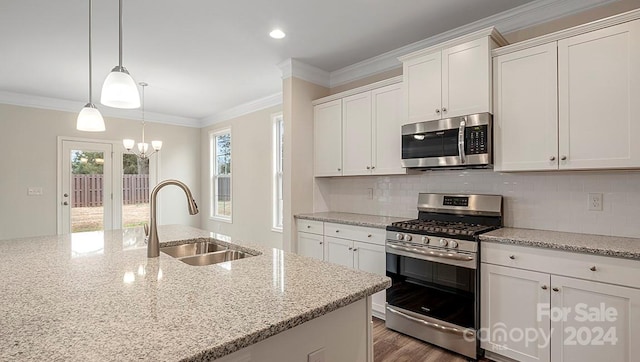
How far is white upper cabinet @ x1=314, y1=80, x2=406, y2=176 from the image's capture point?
3.21m

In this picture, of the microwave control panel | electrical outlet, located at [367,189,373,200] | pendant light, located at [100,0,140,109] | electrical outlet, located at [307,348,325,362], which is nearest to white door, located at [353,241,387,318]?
electrical outlet, located at [367,189,373,200]

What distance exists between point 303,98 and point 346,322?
10.1ft

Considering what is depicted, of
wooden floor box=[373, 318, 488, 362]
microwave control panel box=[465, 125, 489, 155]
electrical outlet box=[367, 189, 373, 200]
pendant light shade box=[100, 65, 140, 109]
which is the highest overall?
pendant light shade box=[100, 65, 140, 109]

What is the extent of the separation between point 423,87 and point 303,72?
1537mm

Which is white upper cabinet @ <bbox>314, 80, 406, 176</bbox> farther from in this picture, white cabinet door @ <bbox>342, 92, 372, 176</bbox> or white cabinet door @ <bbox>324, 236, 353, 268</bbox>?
white cabinet door @ <bbox>324, 236, 353, 268</bbox>

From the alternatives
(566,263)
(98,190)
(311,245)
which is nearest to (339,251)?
(311,245)

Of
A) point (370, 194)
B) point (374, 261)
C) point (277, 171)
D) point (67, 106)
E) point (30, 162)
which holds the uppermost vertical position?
point (67, 106)

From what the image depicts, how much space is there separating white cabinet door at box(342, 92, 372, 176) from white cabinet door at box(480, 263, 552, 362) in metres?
1.58

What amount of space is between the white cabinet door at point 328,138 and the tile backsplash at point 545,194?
571 millimetres

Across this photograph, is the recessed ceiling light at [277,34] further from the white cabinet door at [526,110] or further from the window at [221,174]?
the window at [221,174]

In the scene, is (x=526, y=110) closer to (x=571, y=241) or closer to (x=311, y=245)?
(x=571, y=241)

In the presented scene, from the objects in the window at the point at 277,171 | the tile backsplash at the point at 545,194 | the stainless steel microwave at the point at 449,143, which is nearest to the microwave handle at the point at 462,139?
the stainless steel microwave at the point at 449,143

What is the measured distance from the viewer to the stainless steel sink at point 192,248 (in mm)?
2156

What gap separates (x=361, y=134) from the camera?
3486mm
